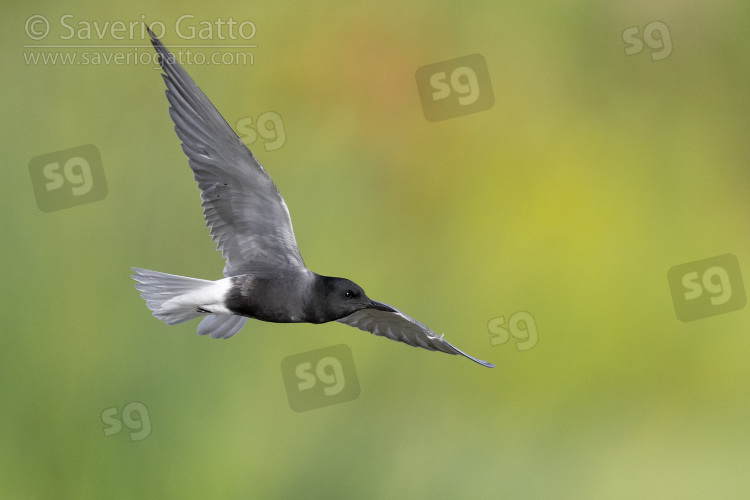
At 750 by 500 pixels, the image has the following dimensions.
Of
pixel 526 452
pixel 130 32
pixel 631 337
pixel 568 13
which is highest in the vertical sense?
pixel 130 32

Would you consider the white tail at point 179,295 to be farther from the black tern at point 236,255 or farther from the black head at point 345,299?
the black head at point 345,299

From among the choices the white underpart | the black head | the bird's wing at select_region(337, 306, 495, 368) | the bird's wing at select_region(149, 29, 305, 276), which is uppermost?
the bird's wing at select_region(149, 29, 305, 276)

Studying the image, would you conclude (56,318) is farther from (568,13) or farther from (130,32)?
(568,13)

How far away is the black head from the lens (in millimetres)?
1029

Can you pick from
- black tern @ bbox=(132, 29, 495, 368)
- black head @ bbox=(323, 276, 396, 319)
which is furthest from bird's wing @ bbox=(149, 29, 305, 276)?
black head @ bbox=(323, 276, 396, 319)

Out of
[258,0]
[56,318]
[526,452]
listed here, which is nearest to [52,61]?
[258,0]

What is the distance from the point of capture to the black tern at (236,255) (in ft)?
3.51

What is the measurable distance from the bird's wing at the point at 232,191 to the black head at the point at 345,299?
117mm

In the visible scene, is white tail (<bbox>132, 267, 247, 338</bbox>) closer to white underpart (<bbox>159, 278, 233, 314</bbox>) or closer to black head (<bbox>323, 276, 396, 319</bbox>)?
white underpart (<bbox>159, 278, 233, 314</bbox>)

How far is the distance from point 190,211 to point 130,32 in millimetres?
536

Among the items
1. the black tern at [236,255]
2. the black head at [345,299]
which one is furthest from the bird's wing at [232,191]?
the black head at [345,299]

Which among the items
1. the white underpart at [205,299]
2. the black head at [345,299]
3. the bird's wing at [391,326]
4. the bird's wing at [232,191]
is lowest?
the bird's wing at [391,326]

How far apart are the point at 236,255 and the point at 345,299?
23cm

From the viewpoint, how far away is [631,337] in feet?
8.21
